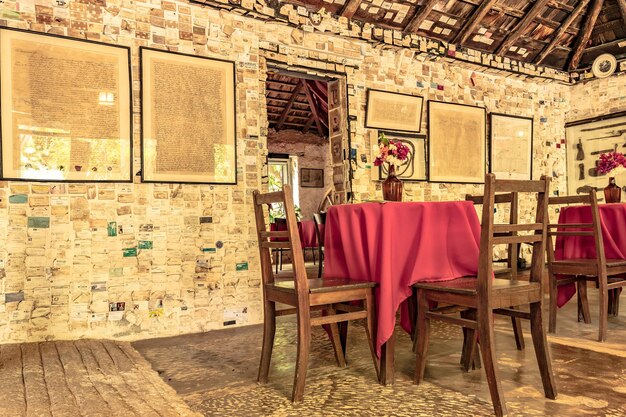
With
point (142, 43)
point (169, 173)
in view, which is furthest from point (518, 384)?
point (142, 43)

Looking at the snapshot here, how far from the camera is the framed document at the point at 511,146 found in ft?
19.2

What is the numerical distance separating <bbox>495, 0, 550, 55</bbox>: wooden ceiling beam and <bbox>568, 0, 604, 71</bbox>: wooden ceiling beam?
805 millimetres

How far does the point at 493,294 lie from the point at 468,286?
196 mm

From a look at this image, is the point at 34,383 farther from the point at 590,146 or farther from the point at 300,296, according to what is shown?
the point at 590,146

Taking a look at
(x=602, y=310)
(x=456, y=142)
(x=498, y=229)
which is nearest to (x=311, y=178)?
(x=456, y=142)

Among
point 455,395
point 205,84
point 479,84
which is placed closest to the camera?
point 455,395

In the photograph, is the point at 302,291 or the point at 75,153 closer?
the point at 302,291

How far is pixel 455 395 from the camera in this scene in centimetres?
217

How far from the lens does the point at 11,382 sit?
7.94ft

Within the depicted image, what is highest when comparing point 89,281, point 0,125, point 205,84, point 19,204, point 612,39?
point 612,39

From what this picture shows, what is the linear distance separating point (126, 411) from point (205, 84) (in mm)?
2626

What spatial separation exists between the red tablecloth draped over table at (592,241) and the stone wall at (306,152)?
7372 mm

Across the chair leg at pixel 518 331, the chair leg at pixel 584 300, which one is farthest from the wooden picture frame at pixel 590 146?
the chair leg at pixel 518 331

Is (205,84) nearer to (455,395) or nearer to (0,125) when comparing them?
(0,125)
